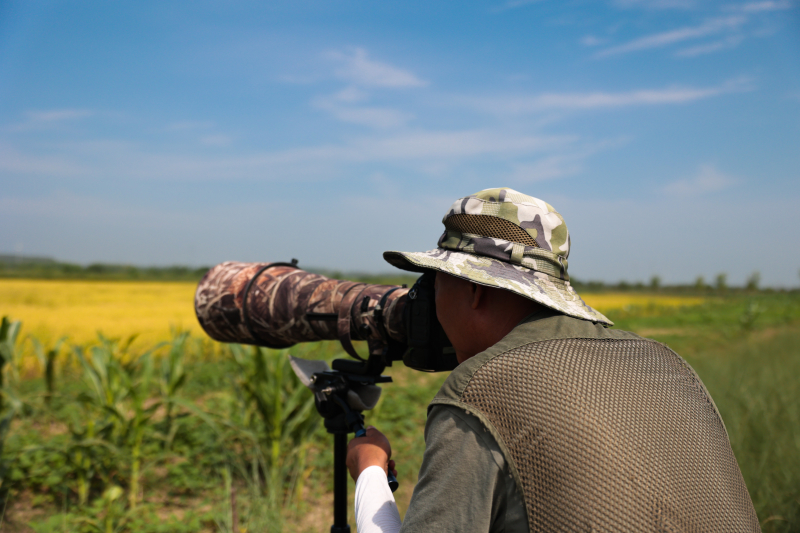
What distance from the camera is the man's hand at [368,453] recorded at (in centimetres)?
132

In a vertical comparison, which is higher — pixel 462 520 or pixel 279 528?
pixel 462 520

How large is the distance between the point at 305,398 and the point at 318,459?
629 mm

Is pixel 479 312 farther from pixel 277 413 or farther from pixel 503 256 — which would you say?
pixel 277 413

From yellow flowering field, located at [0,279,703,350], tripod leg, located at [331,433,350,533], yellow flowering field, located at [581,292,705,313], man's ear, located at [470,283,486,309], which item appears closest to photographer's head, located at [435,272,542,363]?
man's ear, located at [470,283,486,309]

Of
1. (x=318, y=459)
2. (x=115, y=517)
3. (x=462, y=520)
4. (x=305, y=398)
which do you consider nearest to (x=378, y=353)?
(x=462, y=520)

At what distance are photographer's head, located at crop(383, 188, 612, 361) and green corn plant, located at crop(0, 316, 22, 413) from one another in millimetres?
2753

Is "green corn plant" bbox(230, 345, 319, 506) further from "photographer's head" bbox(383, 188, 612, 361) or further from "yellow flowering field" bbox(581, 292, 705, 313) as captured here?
"yellow flowering field" bbox(581, 292, 705, 313)

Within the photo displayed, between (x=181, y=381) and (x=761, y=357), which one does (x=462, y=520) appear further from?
(x=761, y=357)

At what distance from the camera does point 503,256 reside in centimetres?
118

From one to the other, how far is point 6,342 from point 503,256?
3.03m

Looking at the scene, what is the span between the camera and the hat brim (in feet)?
3.56

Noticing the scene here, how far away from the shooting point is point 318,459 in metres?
3.90

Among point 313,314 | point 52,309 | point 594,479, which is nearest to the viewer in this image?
point 594,479

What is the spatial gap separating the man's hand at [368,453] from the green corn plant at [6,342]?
239 cm
